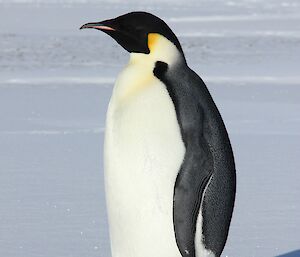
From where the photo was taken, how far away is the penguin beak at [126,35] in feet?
8.46

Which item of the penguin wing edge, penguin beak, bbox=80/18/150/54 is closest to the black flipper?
the penguin wing edge

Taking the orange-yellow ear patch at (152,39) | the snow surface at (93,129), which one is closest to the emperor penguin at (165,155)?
the orange-yellow ear patch at (152,39)

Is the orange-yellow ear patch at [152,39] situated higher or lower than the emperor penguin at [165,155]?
higher

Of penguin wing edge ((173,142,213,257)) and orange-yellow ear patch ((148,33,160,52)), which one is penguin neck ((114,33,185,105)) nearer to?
orange-yellow ear patch ((148,33,160,52))

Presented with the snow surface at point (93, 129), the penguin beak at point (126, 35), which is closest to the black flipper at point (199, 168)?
the penguin beak at point (126, 35)

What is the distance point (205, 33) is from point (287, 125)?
26.1 ft

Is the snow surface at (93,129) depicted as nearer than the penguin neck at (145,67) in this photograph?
No

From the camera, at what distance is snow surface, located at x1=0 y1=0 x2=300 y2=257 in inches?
138

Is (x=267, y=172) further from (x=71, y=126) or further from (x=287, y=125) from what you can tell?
(x=71, y=126)

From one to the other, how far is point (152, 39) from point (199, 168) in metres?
0.38

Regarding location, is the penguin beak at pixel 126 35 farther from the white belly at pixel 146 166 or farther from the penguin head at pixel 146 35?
the white belly at pixel 146 166

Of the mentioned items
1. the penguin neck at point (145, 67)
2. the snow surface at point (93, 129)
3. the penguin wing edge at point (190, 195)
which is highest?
the penguin neck at point (145, 67)

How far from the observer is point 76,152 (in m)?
5.25

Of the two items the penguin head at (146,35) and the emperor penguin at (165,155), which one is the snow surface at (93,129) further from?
the penguin head at (146,35)
